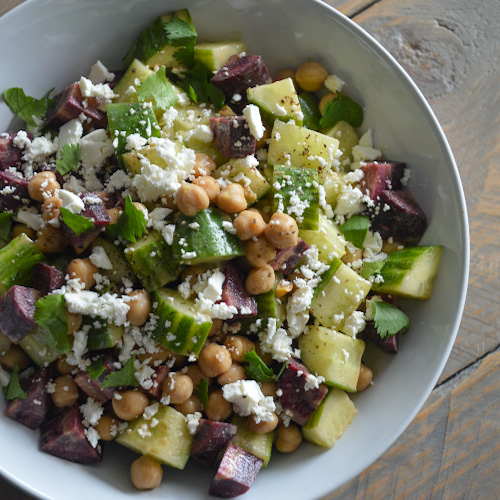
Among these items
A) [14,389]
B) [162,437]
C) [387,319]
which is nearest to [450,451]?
[387,319]

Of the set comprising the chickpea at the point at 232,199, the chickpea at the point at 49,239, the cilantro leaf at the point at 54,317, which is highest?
the chickpea at the point at 232,199

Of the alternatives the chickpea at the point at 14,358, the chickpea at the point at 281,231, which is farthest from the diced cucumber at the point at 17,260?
the chickpea at the point at 281,231

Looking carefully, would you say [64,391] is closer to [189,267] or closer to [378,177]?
[189,267]

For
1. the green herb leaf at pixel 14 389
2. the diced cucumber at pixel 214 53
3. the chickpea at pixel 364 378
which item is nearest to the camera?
the green herb leaf at pixel 14 389

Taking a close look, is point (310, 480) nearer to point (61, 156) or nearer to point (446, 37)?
point (61, 156)

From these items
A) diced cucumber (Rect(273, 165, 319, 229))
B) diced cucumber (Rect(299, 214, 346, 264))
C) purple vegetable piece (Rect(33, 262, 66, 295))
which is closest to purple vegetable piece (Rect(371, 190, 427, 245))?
diced cucumber (Rect(299, 214, 346, 264))

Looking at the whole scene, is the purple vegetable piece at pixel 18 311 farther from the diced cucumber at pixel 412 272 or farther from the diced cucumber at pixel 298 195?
the diced cucumber at pixel 412 272
